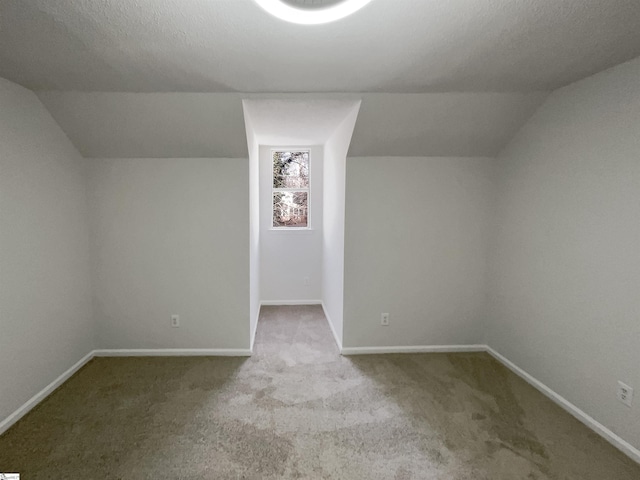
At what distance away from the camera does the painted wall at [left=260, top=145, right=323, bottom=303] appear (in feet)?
15.4

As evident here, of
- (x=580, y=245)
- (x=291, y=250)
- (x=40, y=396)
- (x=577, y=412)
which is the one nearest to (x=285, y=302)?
(x=291, y=250)

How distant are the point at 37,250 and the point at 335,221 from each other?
252cm

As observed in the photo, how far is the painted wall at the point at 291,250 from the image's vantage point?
4695mm

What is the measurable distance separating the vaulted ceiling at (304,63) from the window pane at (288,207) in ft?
6.21

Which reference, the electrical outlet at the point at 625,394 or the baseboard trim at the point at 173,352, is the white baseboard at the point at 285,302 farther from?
the electrical outlet at the point at 625,394

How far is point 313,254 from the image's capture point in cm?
481

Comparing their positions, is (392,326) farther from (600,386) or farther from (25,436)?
(25,436)

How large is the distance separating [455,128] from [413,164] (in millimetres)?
463

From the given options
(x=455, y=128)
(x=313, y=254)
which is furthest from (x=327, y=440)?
(x=313, y=254)

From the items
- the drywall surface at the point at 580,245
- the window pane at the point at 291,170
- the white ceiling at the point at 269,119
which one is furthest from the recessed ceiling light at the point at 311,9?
the window pane at the point at 291,170

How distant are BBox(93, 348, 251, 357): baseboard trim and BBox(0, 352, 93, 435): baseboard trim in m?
0.18

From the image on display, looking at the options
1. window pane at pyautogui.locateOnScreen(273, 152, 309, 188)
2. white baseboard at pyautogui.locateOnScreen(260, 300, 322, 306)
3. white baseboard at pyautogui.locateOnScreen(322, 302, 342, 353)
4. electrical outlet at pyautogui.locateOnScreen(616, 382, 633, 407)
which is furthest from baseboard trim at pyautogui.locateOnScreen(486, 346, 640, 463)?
window pane at pyautogui.locateOnScreen(273, 152, 309, 188)

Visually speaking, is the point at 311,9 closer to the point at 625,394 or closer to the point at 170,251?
the point at 170,251

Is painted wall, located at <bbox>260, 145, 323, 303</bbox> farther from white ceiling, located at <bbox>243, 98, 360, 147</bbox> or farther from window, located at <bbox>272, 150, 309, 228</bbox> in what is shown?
white ceiling, located at <bbox>243, 98, 360, 147</bbox>
